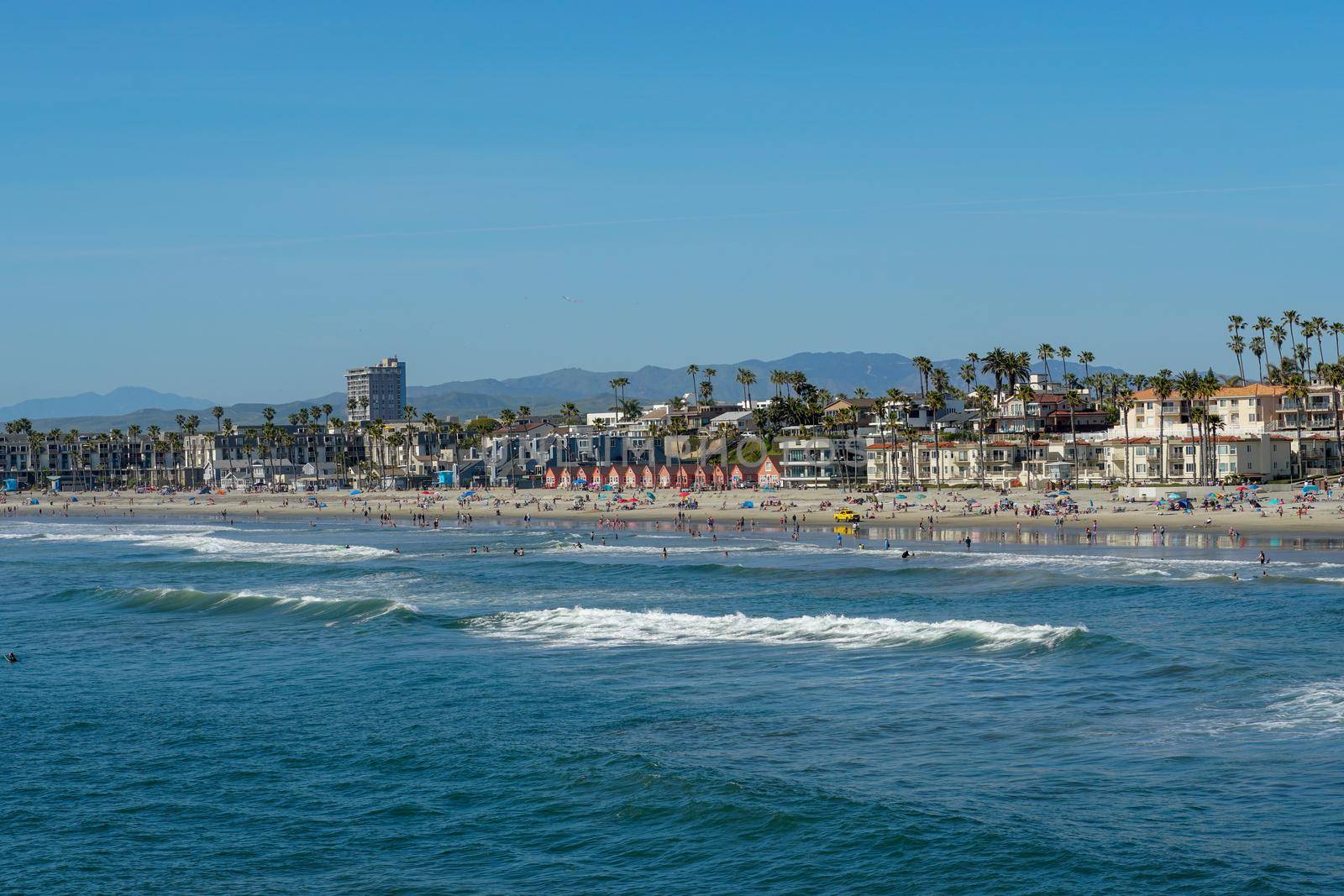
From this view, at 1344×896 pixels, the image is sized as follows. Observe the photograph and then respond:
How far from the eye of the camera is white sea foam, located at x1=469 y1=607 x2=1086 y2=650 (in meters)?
38.8

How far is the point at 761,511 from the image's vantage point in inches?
3994

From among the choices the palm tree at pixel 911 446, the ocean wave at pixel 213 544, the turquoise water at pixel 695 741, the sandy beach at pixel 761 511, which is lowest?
the turquoise water at pixel 695 741

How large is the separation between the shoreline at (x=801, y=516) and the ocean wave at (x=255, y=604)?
33.9 m

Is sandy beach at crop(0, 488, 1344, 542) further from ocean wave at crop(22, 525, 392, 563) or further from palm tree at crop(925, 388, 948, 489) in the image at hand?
ocean wave at crop(22, 525, 392, 563)

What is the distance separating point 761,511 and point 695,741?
243 feet

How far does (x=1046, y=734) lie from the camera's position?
89.7 feet

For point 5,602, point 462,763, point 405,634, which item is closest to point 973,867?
point 462,763

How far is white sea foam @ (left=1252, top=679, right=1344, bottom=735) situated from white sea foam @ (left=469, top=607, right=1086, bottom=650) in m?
7.73

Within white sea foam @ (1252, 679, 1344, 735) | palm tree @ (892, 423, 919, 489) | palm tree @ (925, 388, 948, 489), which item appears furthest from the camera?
palm tree @ (925, 388, 948, 489)

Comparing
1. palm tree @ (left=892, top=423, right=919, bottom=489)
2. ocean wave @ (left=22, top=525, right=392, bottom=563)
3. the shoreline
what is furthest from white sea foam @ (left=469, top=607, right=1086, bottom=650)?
palm tree @ (left=892, top=423, right=919, bottom=489)

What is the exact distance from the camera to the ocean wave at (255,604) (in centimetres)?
4834

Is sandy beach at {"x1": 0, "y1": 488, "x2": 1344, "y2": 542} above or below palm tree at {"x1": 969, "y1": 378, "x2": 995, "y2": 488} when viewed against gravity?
below

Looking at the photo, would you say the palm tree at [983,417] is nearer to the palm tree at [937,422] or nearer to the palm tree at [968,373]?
the palm tree at [937,422]

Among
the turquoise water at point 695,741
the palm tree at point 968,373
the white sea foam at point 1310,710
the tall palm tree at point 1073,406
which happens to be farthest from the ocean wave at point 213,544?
the palm tree at point 968,373
